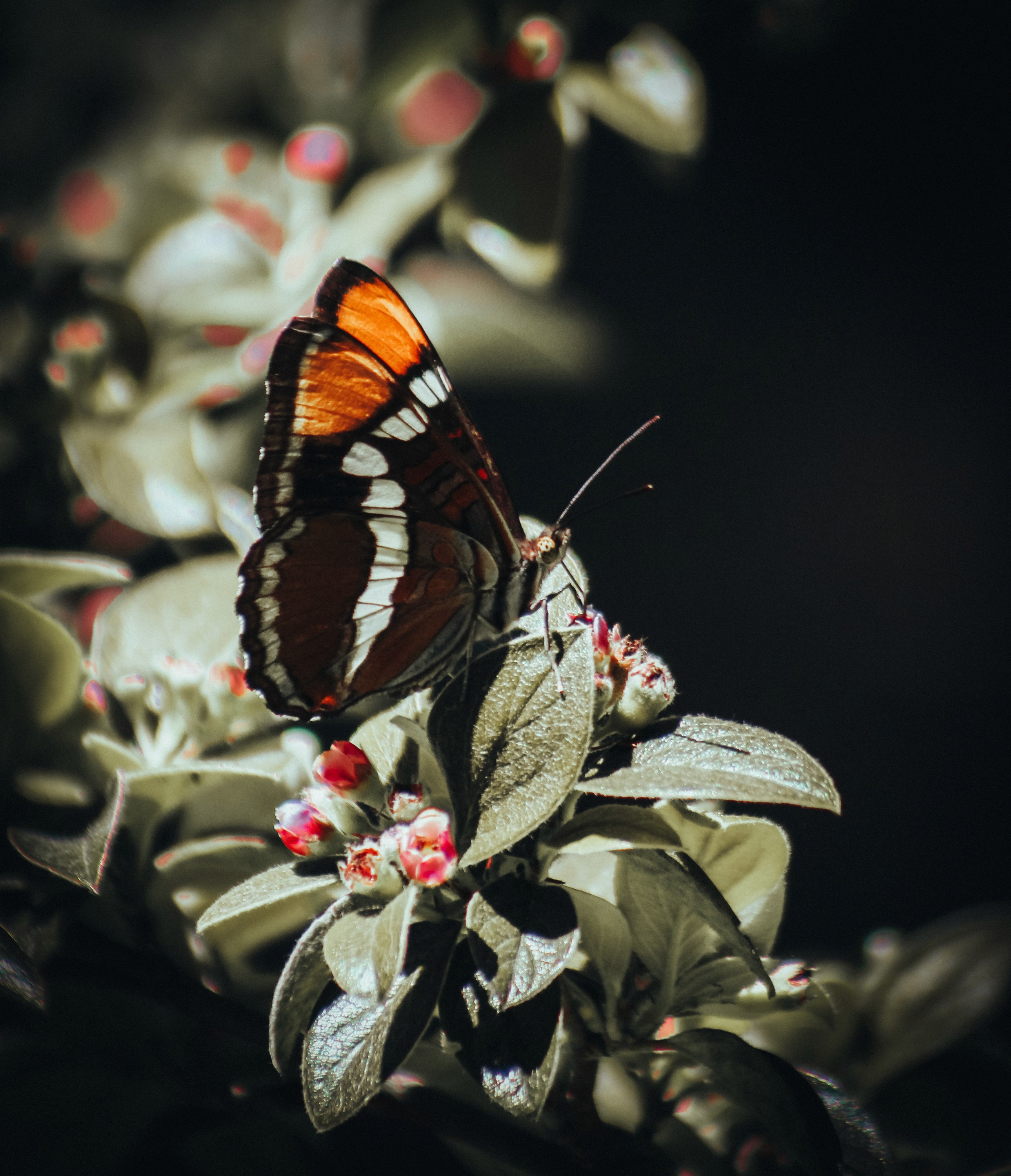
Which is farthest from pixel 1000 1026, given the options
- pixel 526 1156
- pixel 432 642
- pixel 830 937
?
pixel 432 642

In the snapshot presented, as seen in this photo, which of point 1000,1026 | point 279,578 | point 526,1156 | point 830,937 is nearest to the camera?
point 526,1156

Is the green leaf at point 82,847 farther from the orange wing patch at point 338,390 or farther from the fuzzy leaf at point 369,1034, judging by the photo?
the orange wing patch at point 338,390

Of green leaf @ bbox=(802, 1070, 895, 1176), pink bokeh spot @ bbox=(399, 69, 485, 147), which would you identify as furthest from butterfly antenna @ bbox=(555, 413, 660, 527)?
pink bokeh spot @ bbox=(399, 69, 485, 147)

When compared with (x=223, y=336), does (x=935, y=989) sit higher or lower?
lower

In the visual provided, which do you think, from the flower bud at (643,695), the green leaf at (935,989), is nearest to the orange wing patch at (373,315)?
the flower bud at (643,695)

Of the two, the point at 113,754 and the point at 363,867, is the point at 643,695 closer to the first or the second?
the point at 363,867

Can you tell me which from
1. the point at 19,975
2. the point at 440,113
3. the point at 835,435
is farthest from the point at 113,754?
the point at 835,435

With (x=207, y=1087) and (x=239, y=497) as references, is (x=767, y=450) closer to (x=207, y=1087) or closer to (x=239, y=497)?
(x=239, y=497)
